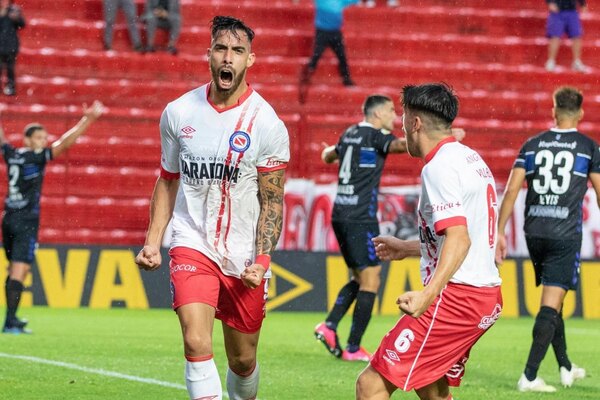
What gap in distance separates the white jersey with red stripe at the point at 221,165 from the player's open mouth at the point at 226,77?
0.16 m

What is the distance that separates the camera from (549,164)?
32.1ft

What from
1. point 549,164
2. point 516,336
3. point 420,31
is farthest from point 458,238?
point 420,31

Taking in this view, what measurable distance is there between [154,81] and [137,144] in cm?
199

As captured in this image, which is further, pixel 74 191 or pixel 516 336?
pixel 74 191

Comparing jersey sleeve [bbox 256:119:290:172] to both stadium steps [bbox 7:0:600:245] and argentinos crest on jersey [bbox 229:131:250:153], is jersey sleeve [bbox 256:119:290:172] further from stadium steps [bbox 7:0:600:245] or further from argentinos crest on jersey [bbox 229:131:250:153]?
stadium steps [bbox 7:0:600:245]

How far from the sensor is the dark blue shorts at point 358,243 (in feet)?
38.0

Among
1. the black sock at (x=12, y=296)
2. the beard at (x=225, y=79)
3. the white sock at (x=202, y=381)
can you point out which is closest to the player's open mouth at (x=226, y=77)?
the beard at (x=225, y=79)

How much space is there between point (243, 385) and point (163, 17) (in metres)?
15.2

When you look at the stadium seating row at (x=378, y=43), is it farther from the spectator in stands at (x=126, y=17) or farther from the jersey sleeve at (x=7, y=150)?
the jersey sleeve at (x=7, y=150)

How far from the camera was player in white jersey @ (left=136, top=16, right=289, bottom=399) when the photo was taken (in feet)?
22.8

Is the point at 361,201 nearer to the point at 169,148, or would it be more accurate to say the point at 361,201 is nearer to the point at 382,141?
the point at 382,141

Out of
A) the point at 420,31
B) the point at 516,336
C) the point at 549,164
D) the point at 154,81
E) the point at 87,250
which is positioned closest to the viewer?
the point at 549,164

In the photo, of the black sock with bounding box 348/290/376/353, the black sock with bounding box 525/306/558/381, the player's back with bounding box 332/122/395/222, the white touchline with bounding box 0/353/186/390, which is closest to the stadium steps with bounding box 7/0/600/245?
the player's back with bounding box 332/122/395/222

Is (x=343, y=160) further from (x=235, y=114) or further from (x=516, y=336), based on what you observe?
(x=235, y=114)
